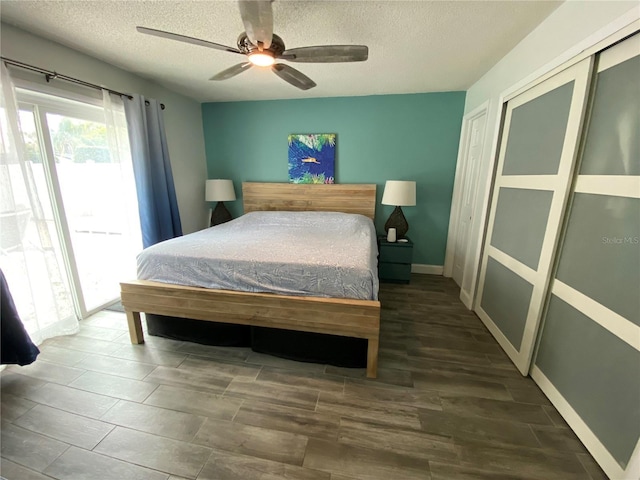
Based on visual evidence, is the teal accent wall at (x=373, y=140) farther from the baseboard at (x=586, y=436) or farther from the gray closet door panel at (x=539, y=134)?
the baseboard at (x=586, y=436)

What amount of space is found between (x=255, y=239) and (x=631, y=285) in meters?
2.26

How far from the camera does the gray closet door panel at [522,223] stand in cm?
166

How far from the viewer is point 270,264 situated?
1768 mm

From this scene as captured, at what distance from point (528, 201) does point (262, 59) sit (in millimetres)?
2028

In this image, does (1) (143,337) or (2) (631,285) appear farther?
(1) (143,337)

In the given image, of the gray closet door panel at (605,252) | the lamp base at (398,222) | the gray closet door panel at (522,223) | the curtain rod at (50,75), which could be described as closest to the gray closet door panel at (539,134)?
the gray closet door panel at (522,223)

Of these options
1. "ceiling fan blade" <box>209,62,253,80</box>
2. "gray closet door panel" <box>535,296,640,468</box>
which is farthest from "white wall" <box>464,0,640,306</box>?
"ceiling fan blade" <box>209,62,253,80</box>

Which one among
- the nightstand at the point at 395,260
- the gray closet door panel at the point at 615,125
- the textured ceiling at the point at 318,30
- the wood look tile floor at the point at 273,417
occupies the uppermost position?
the textured ceiling at the point at 318,30

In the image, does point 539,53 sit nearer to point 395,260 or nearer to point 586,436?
point 395,260

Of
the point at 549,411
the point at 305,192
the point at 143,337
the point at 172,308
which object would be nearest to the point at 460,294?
the point at 549,411

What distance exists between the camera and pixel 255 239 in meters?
2.29

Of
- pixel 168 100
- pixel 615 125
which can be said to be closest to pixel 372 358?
pixel 615 125

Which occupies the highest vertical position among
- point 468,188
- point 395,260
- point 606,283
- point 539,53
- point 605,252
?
point 539,53

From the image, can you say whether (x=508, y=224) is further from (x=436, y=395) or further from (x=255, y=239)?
(x=255, y=239)
